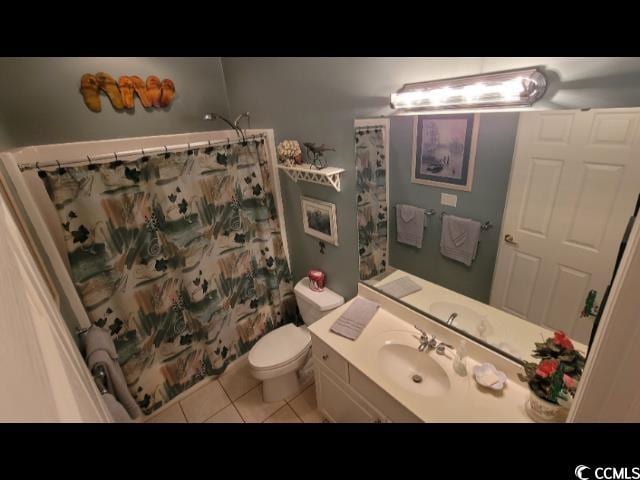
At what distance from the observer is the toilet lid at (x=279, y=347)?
185cm

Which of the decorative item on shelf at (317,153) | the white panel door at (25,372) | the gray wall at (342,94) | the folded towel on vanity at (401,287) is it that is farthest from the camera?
the decorative item on shelf at (317,153)

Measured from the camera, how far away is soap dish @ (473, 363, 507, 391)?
1121 millimetres

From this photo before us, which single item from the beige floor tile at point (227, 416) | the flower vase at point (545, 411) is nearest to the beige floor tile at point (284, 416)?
the beige floor tile at point (227, 416)

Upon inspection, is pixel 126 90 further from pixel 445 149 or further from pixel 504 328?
pixel 504 328

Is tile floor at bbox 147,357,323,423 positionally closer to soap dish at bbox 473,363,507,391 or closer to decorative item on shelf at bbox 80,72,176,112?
soap dish at bbox 473,363,507,391

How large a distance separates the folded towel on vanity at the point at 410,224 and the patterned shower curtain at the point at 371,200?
86 mm

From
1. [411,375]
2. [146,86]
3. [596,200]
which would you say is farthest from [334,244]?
[146,86]

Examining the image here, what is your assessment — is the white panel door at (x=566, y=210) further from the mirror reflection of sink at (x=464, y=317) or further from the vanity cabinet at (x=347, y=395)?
the vanity cabinet at (x=347, y=395)

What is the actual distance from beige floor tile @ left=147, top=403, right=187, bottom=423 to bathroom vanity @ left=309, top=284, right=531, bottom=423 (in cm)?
100

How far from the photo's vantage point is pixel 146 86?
6.20ft

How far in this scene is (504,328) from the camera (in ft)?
4.06

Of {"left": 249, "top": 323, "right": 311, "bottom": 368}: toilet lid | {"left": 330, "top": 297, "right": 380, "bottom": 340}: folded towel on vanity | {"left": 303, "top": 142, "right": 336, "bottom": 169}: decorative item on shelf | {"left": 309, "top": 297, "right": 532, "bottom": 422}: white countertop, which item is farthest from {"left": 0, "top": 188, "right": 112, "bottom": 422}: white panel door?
{"left": 249, "top": 323, "right": 311, "bottom": 368}: toilet lid
